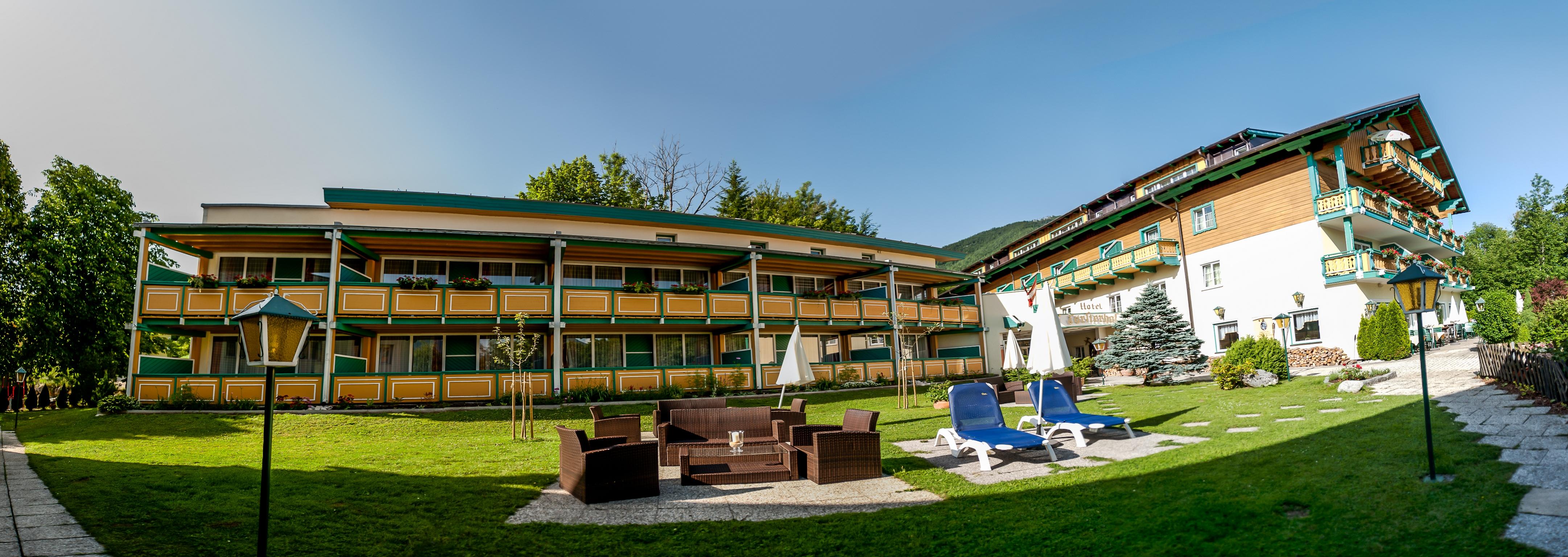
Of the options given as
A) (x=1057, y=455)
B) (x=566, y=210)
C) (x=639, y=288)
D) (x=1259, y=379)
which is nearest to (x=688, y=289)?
(x=639, y=288)

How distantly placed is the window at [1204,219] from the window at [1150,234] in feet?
6.80

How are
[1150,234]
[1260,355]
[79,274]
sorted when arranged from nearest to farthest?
Answer: 1. [1260,355]
2. [79,274]
3. [1150,234]

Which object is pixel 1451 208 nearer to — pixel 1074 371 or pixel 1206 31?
pixel 1074 371

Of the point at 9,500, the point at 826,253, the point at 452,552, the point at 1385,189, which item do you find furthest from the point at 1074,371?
the point at 9,500

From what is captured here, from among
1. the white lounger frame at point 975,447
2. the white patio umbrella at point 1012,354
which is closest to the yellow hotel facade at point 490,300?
the white patio umbrella at point 1012,354

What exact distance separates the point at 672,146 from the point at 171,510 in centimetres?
3577

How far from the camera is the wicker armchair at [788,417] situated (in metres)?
10.3

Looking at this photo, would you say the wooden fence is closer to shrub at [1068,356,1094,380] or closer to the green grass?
the green grass

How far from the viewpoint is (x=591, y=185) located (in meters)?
40.9

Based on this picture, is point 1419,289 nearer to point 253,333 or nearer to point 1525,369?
point 1525,369

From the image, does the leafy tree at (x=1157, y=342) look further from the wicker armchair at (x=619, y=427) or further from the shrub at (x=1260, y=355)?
the wicker armchair at (x=619, y=427)

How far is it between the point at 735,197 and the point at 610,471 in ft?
124

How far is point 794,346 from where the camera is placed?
1571 cm

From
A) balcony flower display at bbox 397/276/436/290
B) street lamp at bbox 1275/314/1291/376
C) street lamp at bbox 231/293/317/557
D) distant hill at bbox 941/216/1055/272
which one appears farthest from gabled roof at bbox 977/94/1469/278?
distant hill at bbox 941/216/1055/272
